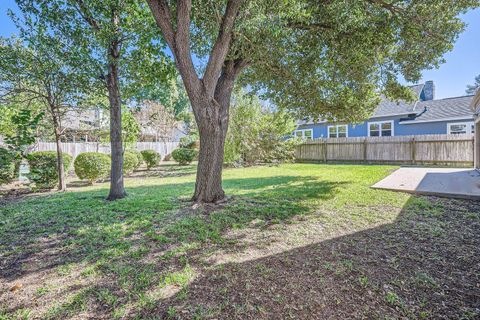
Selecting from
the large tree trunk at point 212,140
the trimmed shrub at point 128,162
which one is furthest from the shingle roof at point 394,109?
the trimmed shrub at point 128,162

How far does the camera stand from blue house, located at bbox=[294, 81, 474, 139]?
14211mm

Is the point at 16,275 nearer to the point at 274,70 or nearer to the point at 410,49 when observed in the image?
the point at 274,70

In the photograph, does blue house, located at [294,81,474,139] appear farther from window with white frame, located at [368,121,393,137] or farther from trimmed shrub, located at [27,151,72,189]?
trimmed shrub, located at [27,151,72,189]

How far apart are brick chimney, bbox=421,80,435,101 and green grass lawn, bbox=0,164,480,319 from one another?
1756cm

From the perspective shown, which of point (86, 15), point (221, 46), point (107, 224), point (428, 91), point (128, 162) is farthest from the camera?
point (428, 91)

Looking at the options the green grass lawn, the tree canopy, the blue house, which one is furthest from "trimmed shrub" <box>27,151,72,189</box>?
the blue house

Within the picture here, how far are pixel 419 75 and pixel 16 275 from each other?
8.67 metres

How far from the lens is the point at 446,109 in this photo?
15.0 meters

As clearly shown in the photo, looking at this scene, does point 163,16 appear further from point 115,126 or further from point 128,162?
point 128,162

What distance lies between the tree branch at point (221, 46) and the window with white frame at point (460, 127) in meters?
15.9

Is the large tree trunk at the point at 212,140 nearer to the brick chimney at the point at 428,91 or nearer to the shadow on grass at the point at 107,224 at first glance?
the shadow on grass at the point at 107,224

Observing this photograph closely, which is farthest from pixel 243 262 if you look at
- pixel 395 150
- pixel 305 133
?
pixel 305 133

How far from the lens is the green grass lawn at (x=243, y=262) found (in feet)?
6.63

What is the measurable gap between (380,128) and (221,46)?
51.0ft
